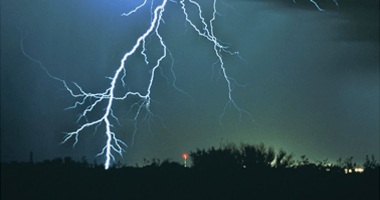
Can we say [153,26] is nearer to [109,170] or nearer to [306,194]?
[109,170]

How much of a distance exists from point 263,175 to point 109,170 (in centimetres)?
362

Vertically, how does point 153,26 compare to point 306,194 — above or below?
above

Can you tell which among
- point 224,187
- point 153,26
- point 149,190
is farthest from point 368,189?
point 153,26

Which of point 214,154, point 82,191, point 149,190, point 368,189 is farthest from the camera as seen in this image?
point 214,154

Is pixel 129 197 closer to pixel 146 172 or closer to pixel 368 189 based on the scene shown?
pixel 146 172

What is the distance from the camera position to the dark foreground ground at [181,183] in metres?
10.3

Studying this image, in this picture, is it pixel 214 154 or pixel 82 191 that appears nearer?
pixel 82 191

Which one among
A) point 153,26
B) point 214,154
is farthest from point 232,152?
point 153,26

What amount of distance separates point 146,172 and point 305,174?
3847 millimetres

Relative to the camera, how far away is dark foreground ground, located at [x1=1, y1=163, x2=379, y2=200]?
10305 millimetres

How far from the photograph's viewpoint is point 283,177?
41.7ft

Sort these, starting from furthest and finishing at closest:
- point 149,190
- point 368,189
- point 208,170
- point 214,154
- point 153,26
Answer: point 153,26 < point 214,154 < point 208,170 < point 368,189 < point 149,190

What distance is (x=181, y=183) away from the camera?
38.8ft

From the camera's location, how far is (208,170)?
12.8 meters
